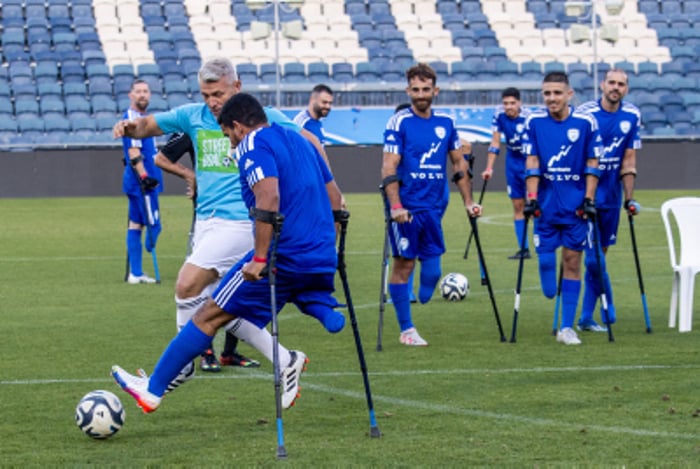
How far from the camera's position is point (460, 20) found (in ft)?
137

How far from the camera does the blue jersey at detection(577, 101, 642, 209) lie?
38.0ft

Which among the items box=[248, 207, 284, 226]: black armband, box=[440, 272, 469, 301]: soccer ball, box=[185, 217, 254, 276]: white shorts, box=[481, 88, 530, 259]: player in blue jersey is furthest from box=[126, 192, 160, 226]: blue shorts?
box=[248, 207, 284, 226]: black armband

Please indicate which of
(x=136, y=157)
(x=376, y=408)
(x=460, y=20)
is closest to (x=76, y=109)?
(x=460, y=20)

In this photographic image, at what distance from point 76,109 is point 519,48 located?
13.7 m

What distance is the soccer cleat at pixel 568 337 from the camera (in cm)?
1068

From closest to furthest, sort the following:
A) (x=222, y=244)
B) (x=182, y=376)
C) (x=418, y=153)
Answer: (x=182, y=376) → (x=222, y=244) → (x=418, y=153)

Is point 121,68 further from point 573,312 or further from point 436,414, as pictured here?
point 436,414

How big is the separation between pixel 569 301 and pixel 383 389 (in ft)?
9.11

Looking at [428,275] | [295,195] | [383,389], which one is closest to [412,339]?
[428,275]

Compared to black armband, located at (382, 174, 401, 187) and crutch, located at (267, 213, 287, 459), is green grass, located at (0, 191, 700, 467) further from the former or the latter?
black armband, located at (382, 174, 401, 187)

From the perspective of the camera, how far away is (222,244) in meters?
8.52

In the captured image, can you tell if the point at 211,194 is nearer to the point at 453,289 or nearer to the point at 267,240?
the point at 267,240

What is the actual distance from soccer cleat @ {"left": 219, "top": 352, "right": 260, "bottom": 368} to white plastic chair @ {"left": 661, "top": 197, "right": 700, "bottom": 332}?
12.6 ft

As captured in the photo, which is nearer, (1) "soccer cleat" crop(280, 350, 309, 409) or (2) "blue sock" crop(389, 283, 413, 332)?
(1) "soccer cleat" crop(280, 350, 309, 409)
